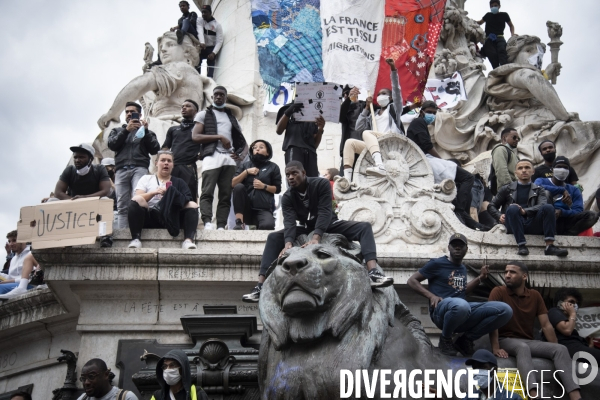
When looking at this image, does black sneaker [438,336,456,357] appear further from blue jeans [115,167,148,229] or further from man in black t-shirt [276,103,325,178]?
blue jeans [115,167,148,229]

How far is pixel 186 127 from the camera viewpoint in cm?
1288

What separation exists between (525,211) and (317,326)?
4.46m

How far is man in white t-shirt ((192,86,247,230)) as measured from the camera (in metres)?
12.2

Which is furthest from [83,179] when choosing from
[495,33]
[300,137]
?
[495,33]

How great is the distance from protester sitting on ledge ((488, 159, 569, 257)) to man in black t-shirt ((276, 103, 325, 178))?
8.61ft

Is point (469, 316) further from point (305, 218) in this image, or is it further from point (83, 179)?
point (83, 179)

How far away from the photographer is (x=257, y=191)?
473 inches

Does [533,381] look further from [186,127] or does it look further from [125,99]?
[125,99]

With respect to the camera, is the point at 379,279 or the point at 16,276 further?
the point at 16,276

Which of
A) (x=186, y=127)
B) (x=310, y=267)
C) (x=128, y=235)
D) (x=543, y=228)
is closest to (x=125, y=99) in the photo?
(x=186, y=127)

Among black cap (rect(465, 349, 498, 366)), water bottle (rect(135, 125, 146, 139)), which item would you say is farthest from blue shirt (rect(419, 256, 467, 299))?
water bottle (rect(135, 125, 146, 139))

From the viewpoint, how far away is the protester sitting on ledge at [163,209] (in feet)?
34.9

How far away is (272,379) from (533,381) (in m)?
2.67

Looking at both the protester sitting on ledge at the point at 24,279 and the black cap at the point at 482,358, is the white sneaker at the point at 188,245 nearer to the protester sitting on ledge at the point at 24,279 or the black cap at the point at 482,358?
the protester sitting on ledge at the point at 24,279
